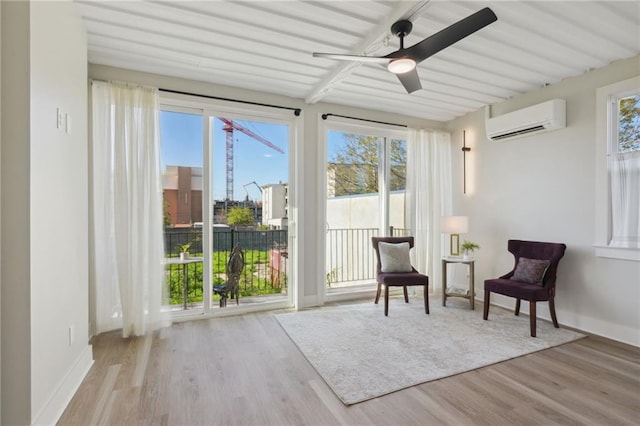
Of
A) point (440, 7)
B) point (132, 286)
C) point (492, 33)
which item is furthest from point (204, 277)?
point (492, 33)

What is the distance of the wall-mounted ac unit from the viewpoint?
11.4 feet

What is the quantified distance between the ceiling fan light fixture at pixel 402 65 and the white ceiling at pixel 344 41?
276mm

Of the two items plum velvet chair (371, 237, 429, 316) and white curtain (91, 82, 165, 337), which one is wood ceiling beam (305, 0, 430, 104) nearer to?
white curtain (91, 82, 165, 337)

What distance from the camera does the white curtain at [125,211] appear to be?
3.03 m

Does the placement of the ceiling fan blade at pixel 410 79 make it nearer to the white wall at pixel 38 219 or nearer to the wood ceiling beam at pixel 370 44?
the wood ceiling beam at pixel 370 44

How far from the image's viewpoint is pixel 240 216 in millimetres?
3828

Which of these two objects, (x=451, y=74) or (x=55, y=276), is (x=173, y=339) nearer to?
(x=55, y=276)

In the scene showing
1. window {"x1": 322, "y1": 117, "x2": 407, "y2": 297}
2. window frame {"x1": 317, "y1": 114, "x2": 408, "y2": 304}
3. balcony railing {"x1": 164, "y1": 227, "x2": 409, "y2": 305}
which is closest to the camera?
balcony railing {"x1": 164, "y1": 227, "x2": 409, "y2": 305}

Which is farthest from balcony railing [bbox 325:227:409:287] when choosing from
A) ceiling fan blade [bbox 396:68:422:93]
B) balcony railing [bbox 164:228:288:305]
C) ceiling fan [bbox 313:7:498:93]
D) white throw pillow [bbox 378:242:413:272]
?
ceiling fan [bbox 313:7:498:93]

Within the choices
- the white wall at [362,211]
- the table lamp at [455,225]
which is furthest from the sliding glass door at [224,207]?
the table lamp at [455,225]

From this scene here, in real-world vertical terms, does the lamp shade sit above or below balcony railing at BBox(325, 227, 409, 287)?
above

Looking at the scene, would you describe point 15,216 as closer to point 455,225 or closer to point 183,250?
point 183,250

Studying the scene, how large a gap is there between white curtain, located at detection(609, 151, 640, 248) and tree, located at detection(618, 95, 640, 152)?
0.38ft

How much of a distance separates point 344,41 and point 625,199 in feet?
9.89
